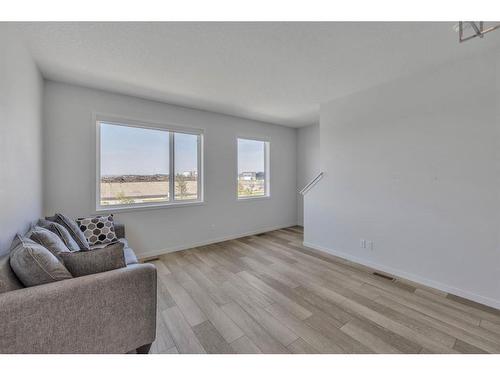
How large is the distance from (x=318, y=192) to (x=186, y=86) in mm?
2592

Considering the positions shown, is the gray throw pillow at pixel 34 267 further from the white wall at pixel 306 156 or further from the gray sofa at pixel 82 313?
the white wall at pixel 306 156

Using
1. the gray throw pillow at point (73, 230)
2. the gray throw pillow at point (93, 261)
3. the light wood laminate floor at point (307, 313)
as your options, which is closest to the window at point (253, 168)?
the light wood laminate floor at point (307, 313)

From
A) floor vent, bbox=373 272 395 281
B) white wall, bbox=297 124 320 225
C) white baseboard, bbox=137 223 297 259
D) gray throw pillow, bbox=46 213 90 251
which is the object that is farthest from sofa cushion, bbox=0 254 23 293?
white wall, bbox=297 124 320 225

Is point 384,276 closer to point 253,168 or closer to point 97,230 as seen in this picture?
point 253,168

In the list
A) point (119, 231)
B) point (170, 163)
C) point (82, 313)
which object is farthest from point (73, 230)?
point (170, 163)

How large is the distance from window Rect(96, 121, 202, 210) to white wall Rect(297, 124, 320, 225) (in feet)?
8.54

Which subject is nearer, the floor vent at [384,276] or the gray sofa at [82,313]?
the gray sofa at [82,313]

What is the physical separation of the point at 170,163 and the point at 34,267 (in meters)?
2.57

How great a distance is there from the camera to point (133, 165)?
10.9ft

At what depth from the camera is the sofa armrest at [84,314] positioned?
106 cm

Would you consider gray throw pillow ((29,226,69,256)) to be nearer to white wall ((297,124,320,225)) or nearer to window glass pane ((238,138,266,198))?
window glass pane ((238,138,266,198))

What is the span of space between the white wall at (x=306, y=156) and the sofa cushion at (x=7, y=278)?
482 cm

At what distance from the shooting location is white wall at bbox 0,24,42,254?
1.55 metres

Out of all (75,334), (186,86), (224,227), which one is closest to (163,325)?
(75,334)
